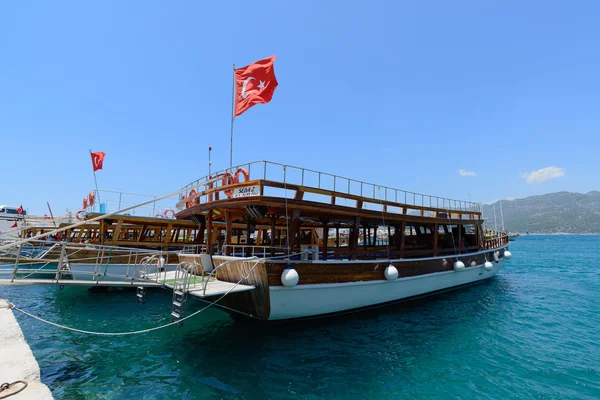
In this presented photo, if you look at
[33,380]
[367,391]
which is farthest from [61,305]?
[367,391]

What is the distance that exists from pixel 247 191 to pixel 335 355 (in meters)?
5.66

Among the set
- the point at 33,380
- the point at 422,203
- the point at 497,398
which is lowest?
the point at 497,398

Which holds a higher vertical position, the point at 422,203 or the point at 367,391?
the point at 422,203

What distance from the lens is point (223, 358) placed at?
826 centimetres

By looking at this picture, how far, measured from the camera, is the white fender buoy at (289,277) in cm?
926

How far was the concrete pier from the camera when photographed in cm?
505

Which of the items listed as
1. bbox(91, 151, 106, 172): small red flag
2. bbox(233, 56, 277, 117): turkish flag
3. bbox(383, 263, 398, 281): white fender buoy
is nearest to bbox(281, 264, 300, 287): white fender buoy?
bbox(383, 263, 398, 281): white fender buoy

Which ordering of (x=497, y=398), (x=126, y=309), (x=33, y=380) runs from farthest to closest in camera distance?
(x=126, y=309)
(x=497, y=398)
(x=33, y=380)

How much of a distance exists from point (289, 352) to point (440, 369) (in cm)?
410

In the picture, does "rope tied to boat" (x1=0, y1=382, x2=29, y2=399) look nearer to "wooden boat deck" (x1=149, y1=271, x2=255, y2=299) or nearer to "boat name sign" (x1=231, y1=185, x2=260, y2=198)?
"wooden boat deck" (x1=149, y1=271, x2=255, y2=299)

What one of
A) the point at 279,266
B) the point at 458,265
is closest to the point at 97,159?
the point at 279,266

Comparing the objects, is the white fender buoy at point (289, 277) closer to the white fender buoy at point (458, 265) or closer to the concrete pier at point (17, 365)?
the concrete pier at point (17, 365)

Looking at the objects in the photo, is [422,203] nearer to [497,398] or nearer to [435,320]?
[435,320]

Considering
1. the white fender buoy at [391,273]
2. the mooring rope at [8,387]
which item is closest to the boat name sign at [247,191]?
the mooring rope at [8,387]
